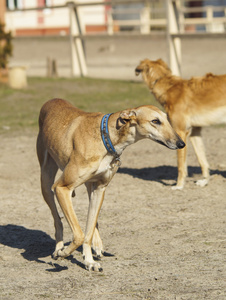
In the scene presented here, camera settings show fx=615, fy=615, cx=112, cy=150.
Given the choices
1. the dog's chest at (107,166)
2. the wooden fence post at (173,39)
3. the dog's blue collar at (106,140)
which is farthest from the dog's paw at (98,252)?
the wooden fence post at (173,39)

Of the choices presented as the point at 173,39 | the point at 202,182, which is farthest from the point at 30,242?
the point at 173,39

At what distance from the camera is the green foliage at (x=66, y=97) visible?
1255cm

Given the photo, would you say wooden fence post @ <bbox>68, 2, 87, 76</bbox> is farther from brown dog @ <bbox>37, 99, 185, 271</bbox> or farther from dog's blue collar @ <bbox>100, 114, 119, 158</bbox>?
dog's blue collar @ <bbox>100, 114, 119, 158</bbox>

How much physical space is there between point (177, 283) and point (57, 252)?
111cm

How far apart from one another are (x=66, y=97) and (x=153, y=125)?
413 inches

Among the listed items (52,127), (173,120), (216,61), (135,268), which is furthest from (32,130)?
(216,61)

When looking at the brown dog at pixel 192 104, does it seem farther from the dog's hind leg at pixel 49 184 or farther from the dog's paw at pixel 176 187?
the dog's hind leg at pixel 49 184

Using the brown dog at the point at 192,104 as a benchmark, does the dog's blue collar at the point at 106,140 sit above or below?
above

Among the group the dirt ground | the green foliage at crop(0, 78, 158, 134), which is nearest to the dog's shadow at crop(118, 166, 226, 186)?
the dirt ground

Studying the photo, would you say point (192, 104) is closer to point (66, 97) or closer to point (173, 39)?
point (66, 97)

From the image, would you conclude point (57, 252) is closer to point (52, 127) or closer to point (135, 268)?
point (135, 268)

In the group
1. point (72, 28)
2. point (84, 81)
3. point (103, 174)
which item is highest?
point (103, 174)

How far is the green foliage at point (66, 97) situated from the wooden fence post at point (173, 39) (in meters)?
1.11

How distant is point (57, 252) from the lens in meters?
5.16
